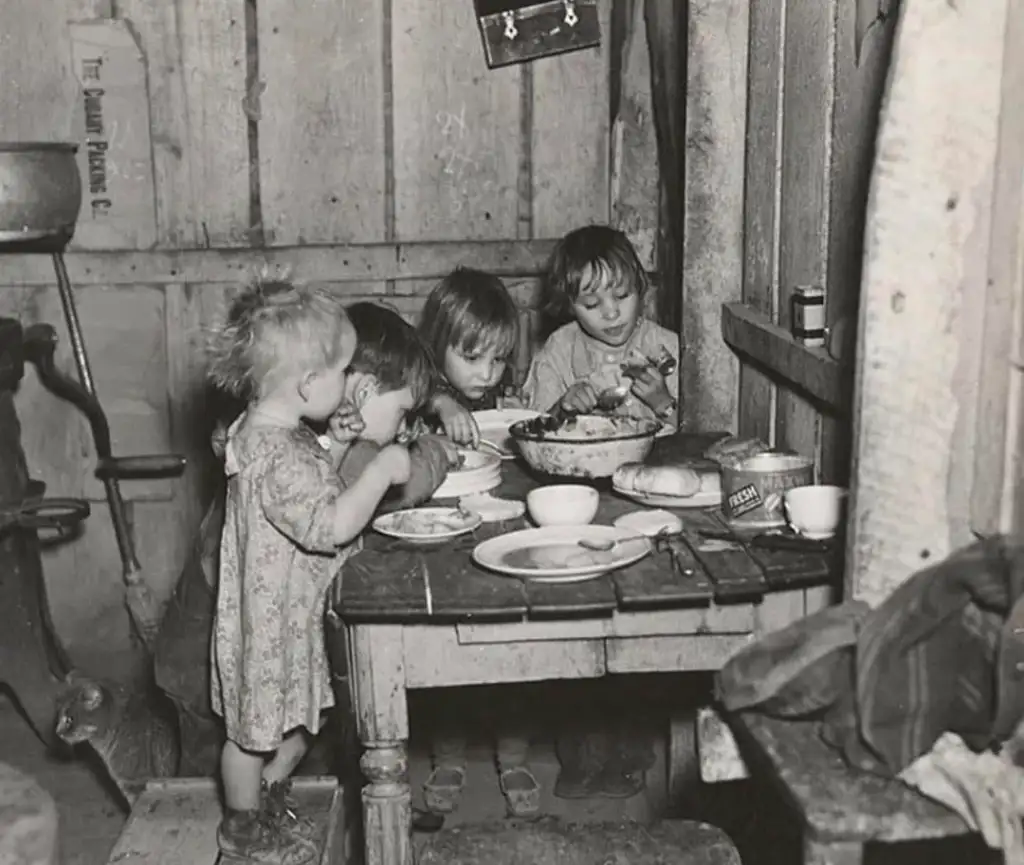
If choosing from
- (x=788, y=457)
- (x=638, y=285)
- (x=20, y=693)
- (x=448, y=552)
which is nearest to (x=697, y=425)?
(x=638, y=285)

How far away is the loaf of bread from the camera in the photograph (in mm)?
2637

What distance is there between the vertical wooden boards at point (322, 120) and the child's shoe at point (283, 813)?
2.16 meters

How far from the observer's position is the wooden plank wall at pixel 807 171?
2.53m

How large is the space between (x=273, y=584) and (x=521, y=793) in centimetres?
141

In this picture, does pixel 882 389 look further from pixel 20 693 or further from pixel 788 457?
pixel 20 693

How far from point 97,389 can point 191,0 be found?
130cm

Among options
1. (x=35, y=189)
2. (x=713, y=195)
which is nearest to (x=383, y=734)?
(x=713, y=195)

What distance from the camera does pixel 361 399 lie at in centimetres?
282

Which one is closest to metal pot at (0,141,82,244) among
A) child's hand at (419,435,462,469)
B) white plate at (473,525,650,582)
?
child's hand at (419,435,462,469)

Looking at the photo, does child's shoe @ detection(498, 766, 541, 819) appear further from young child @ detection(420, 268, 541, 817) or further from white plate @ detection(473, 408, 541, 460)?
white plate @ detection(473, 408, 541, 460)

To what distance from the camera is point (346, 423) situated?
280cm

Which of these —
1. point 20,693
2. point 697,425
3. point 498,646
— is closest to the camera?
point 498,646

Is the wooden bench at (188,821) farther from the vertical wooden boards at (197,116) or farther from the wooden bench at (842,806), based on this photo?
the vertical wooden boards at (197,116)

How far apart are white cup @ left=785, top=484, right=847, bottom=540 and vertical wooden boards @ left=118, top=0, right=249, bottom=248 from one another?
8.71 feet
